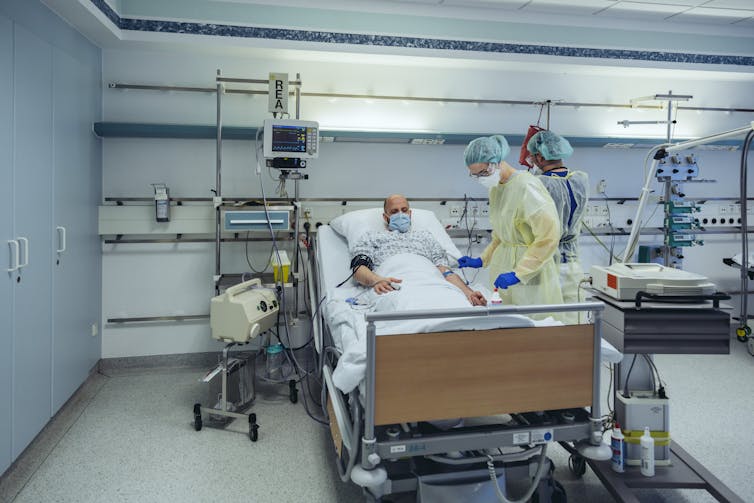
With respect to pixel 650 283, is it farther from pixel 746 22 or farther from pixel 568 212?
pixel 746 22

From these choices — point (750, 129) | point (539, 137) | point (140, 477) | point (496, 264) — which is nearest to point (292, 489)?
point (140, 477)

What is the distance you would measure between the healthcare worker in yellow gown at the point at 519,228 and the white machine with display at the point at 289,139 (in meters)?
1.04

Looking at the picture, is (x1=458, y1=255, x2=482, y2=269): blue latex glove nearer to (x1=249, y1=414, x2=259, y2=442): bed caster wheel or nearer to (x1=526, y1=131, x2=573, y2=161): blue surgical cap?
(x1=526, y1=131, x2=573, y2=161): blue surgical cap

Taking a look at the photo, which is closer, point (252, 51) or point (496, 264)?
point (496, 264)

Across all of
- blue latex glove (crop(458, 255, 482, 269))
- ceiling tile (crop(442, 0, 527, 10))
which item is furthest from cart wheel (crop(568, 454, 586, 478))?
ceiling tile (crop(442, 0, 527, 10))

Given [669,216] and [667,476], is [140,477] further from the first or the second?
[669,216]

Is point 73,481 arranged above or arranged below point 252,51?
below

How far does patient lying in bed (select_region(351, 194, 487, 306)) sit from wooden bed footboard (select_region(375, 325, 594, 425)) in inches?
37.6

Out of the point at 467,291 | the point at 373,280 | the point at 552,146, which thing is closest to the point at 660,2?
the point at 552,146

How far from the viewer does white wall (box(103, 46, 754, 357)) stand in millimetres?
3365

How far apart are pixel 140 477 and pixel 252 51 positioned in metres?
2.56

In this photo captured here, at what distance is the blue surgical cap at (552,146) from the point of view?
2.66m

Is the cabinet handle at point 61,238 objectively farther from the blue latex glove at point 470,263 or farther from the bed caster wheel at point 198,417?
the blue latex glove at point 470,263

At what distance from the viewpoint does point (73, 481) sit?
2.14 m
